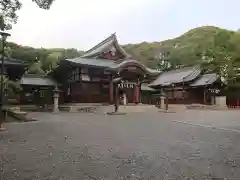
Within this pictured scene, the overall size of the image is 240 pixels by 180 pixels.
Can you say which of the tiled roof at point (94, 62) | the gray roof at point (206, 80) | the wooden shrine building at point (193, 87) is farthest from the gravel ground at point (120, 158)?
the gray roof at point (206, 80)

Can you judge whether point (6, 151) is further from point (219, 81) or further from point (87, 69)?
point (219, 81)

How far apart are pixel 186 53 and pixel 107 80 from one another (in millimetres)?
34748

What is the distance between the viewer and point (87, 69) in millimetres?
35438

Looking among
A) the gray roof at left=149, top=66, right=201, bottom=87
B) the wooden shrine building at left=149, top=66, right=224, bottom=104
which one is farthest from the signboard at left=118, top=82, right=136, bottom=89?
the gray roof at left=149, top=66, right=201, bottom=87

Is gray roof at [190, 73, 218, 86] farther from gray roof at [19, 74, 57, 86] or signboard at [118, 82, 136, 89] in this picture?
gray roof at [19, 74, 57, 86]

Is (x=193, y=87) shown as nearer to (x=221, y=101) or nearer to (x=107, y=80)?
(x=221, y=101)

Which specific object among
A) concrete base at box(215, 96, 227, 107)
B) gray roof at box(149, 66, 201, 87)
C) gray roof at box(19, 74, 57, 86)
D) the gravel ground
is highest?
gray roof at box(149, 66, 201, 87)

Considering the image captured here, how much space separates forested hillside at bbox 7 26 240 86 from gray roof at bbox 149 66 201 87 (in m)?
1.85

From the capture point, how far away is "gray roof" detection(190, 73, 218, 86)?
1655 inches

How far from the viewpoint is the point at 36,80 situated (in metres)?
38.3

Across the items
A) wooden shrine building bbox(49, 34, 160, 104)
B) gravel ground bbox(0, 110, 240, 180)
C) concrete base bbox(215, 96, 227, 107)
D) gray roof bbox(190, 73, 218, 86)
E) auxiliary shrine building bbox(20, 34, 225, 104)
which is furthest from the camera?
gray roof bbox(190, 73, 218, 86)

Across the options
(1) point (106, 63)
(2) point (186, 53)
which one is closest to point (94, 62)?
(1) point (106, 63)

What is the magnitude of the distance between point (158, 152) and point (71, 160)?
8.20 ft

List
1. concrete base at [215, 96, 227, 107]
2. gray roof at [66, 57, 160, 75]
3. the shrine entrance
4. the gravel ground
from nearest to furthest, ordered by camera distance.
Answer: the gravel ground < the shrine entrance < gray roof at [66, 57, 160, 75] < concrete base at [215, 96, 227, 107]
